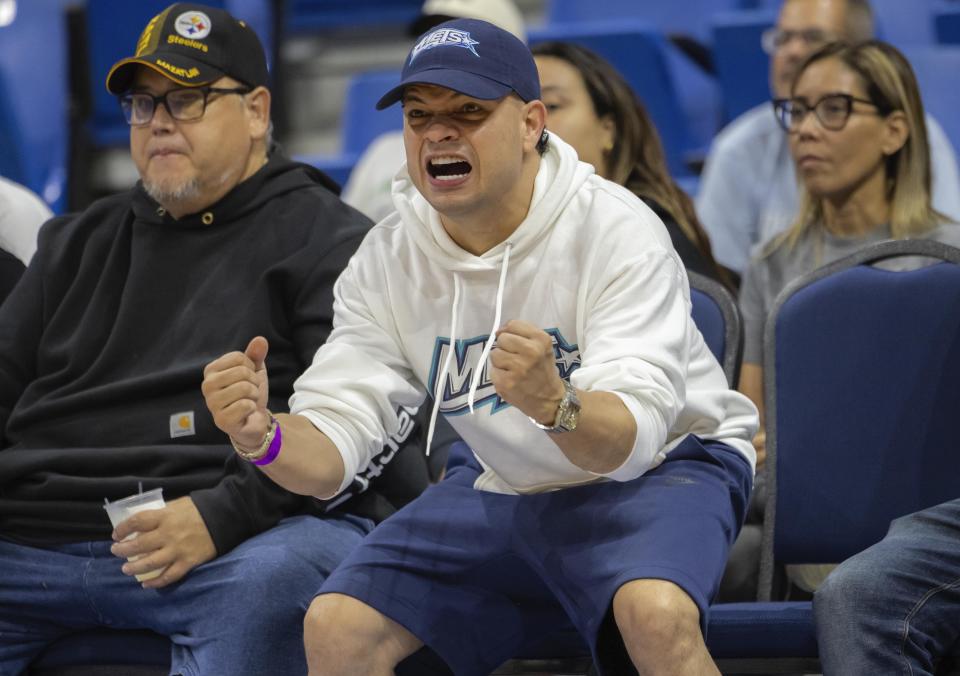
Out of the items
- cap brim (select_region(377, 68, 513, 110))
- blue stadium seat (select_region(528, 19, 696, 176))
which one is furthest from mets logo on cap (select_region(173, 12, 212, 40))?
blue stadium seat (select_region(528, 19, 696, 176))

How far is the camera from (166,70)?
280cm

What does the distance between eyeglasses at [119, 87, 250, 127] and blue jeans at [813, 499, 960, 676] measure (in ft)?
5.09

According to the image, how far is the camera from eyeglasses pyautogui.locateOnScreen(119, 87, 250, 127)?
287 centimetres

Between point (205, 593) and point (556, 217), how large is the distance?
0.87 meters

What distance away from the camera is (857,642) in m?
2.10

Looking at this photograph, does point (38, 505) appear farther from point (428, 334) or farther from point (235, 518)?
point (428, 334)

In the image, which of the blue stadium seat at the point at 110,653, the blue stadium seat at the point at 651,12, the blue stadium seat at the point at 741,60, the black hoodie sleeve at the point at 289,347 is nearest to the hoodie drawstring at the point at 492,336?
the black hoodie sleeve at the point at 289,347

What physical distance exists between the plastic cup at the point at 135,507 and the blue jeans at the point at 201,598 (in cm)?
4

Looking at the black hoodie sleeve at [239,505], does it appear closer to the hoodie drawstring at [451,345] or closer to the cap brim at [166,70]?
the hoodie drawstring at [451,345]

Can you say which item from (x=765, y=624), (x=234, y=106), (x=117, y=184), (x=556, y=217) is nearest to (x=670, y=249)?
(x=556, y=217)

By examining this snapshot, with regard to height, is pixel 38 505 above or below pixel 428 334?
below

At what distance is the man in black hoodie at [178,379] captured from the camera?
8.05ft

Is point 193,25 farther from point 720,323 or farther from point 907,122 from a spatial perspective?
point 907,122

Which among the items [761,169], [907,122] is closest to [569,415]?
[907,122]
